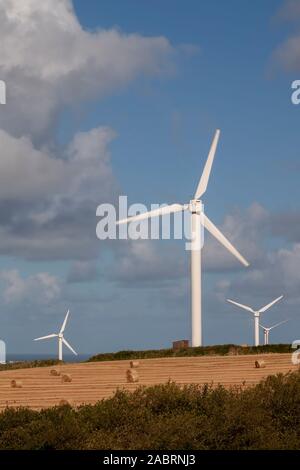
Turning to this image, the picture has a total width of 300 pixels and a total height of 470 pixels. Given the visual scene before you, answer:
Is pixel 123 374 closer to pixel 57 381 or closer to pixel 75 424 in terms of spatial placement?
pixel 57 381

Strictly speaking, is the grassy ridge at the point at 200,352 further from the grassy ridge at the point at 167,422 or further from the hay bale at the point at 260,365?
the grassy ridge at the point at 167,422

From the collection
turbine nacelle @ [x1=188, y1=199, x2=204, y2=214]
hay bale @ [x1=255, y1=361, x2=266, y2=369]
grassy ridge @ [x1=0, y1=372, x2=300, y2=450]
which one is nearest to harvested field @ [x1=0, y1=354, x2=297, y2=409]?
hay bale @ [x1=255, y1=361, x2=266, y2=369]

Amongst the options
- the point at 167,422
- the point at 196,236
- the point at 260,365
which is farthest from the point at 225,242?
the point at 167,422

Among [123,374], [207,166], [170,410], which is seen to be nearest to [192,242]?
[207,166]

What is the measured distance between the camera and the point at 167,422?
82.8 feet

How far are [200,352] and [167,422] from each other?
118ft

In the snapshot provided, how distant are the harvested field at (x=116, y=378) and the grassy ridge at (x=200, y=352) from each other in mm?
7811

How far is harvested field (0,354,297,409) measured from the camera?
3253cm

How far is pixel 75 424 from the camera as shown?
25172 mm

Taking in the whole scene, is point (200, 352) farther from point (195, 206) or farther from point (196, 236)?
point (195, 206)

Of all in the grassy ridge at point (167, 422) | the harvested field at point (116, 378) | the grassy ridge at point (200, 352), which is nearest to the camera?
the grassy ridge at point (167, 422)

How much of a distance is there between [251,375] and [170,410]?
1122cm

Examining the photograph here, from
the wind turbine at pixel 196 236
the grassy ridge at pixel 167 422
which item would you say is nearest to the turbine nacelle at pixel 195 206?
the wind turbine at pixel 196 236

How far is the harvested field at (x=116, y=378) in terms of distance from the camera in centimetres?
3253
